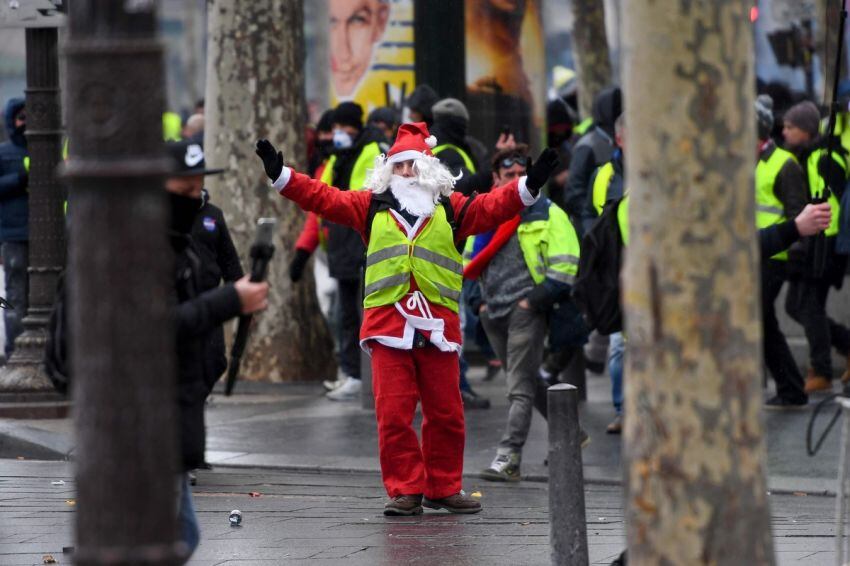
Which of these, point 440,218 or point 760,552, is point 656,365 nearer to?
point 760,552

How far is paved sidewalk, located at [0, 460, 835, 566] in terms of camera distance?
7.31m

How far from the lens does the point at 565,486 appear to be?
6.62 meters

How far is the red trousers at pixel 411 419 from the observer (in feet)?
27.5

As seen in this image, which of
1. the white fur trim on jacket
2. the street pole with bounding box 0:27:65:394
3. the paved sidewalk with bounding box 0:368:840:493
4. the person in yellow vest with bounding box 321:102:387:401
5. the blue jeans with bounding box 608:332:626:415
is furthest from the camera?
the person in yellow vest with bounding box 321:102:387:401

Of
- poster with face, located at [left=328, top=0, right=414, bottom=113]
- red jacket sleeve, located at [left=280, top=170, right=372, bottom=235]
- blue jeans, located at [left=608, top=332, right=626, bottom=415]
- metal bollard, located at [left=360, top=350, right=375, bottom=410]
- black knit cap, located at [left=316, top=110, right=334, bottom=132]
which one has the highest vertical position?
poster with face, located at [left=328, top=0, right=414, bottom=113]

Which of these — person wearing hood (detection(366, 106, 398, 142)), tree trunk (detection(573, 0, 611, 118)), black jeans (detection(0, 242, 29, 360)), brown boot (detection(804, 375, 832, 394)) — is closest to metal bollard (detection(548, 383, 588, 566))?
brown boot (detection(804, 375, 832, 394))

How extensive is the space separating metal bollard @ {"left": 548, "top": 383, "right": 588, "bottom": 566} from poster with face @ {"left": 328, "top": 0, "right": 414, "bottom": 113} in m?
8.70

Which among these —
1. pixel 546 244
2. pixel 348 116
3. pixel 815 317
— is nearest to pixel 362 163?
pixel 348 116

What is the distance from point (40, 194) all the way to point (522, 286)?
379 centimetres

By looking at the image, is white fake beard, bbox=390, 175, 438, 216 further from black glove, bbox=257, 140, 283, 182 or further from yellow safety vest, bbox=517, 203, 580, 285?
yellow safety vest, bbox=517, 203, 580, 285

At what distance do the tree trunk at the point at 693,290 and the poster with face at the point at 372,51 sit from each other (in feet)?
→ 34.6

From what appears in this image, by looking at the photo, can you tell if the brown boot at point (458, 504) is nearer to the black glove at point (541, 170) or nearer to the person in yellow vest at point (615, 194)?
the black glove at point (541, 170)

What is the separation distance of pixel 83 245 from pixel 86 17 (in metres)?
0.51

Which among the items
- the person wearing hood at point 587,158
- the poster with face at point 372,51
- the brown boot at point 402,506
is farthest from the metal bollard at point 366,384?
the brown boot at point 402,506
